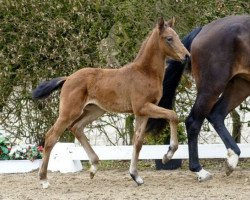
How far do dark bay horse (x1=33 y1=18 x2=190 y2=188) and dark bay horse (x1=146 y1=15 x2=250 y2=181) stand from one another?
0.66 meters

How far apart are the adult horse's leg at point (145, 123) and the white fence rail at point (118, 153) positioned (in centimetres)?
155

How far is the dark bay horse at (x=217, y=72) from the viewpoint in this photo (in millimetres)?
7688

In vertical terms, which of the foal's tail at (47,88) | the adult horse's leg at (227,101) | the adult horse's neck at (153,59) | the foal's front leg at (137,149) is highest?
the adult horse's neck at (153,59)

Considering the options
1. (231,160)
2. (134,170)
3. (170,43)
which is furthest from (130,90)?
(231,160)

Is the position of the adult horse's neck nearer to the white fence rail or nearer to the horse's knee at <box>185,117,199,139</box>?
the horse's knee at <box>185,117,199,139</box>

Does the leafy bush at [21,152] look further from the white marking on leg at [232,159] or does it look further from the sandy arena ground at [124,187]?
the white marking on leg at [232,159]

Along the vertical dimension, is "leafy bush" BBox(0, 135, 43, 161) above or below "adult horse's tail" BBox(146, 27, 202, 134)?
below

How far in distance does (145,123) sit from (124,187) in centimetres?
73

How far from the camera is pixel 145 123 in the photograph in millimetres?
7465

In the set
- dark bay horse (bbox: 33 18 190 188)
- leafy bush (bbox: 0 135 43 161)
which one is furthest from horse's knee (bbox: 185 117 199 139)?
leafy bush (bbox: 0 135 43 161)

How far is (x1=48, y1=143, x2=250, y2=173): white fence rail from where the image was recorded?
8938 mm

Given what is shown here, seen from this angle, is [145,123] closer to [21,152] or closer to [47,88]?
[47,88]

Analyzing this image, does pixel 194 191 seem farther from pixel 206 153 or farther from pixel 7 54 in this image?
pixel 7 54

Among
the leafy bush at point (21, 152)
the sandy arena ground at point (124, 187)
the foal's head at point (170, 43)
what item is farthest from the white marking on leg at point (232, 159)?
the leafy bush at point (21, 152)
